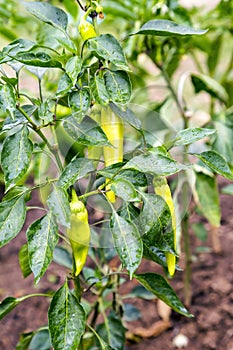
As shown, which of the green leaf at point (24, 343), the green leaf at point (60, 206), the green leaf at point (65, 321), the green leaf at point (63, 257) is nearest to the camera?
the green leaf at point (60, 206)

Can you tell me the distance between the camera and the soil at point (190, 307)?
1418mm

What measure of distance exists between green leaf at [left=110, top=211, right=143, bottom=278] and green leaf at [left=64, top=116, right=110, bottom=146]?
0.10 m

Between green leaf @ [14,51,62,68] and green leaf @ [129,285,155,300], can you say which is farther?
green leaf @ [129,285,155,300]

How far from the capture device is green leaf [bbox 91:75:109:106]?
73 centimetres

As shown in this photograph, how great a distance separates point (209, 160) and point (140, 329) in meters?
0.80

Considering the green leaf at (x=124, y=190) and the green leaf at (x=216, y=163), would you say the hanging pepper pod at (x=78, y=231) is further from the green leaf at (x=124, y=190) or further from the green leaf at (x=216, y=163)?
the green leaf at (x=216, y=163)

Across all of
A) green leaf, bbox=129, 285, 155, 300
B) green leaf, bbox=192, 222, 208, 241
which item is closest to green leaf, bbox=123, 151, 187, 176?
green leaf, bbox=129, 285, 155, 300

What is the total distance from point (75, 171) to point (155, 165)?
114mm

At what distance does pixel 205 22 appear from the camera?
1.56m

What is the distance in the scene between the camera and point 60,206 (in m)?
0.70

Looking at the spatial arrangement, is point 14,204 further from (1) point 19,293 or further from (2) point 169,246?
(1) point 19,293

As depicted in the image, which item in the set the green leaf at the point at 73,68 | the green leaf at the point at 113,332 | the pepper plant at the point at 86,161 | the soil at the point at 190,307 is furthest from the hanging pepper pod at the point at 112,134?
the soil at the point at 190,307

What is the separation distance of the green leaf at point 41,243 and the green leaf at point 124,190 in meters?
0.10

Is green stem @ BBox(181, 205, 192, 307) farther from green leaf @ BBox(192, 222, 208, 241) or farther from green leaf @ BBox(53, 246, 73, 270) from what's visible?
green leaf @ BBox(53, 246, 73, 270)
